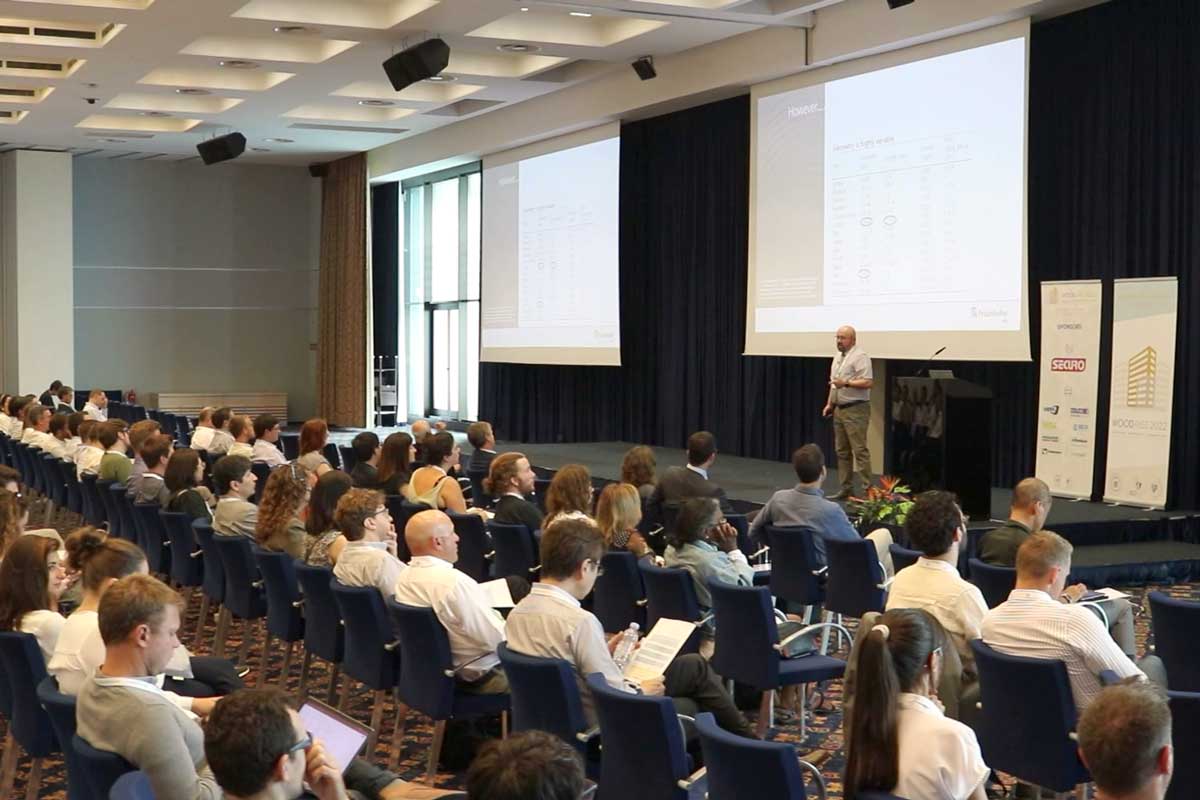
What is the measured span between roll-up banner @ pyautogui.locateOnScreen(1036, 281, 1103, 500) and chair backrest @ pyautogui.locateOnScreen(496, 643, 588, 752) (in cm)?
750

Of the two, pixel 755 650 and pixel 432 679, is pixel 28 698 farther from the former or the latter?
pixel 755 650

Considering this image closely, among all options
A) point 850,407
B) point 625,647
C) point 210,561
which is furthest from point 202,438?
point 625,647

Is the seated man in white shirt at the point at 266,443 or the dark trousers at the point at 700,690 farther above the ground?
the seated man in white shirt at the point at 266,443

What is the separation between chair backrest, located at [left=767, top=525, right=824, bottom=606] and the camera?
7.01 meters

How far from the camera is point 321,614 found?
19.9 feet

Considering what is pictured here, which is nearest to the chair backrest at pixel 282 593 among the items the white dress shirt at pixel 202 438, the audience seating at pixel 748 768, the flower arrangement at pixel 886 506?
the audience seating at pixel 748 768

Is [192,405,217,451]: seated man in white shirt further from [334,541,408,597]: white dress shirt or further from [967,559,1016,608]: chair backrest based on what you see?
[967,559,1016,608]: chair backrest

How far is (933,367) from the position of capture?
39.9 feet

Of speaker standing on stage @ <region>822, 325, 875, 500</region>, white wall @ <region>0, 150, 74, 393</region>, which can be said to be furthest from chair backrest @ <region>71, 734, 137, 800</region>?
white wall @ <region>0, 150, 74, 393</region>

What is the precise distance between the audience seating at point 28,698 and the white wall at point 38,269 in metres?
19.0

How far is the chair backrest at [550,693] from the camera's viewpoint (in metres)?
4.28

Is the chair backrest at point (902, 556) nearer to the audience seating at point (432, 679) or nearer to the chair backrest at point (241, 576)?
the audience seating at point (432, 679)

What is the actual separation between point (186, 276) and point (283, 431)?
340cm

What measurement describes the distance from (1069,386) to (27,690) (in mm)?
8523
